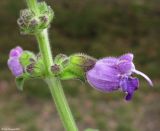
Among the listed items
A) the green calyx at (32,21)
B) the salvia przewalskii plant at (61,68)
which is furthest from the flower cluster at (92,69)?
the green calyx at (32,21)

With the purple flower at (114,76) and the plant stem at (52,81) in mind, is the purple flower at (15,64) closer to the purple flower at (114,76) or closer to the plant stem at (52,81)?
the plant stem at (52,81)

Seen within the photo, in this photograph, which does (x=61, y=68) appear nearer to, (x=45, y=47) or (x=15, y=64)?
(x=45, y=47)

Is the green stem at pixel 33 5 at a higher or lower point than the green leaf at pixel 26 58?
higher

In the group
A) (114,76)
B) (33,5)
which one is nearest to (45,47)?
(33,5)

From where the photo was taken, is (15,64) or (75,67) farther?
(15,64)

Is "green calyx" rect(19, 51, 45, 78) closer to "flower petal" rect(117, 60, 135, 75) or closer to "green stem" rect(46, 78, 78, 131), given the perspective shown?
"green stem" rect(46, 78, 78, 131)

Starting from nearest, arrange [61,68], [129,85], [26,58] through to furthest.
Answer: [129,85]
[61,68]
[26,58]

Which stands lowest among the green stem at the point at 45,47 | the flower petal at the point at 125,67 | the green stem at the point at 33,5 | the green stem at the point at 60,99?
the green stem at the point at 60,99

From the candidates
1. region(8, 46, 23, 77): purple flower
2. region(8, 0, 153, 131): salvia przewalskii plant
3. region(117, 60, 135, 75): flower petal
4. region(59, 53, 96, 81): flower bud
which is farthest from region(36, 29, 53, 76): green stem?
region(117, 60, 135, 75): flower petal
